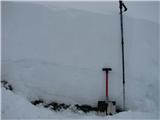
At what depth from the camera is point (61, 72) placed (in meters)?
7.32

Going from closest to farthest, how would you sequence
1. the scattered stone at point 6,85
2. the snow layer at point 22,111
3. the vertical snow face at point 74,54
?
the snow layer at point 22,111 < the scattered stone at point 6,85 < the vertical snow face at point 74,54

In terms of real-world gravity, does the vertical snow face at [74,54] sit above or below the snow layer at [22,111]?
above

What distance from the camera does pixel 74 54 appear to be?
7.47m

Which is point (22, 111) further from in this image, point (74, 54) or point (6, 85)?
point (74, 54)

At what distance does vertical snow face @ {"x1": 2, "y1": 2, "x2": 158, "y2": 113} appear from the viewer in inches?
283

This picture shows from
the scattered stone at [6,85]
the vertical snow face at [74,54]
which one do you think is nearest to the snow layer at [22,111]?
the scattered stone at [6,85]

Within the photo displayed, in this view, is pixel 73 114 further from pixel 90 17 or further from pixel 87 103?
pixel 90 17

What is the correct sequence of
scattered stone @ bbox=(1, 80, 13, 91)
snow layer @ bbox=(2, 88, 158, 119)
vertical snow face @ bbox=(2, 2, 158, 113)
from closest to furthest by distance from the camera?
1. snow layer @ bbox=(2, 88, 158, 119)
2. scattered stone @ bbox=(1, 80, 13, 91)
3. vertical snow face @ bbox=(2, 2, 158, 113)

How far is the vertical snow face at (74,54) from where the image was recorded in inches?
283

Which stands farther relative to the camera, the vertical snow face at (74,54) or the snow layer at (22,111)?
the vertical snow face at (74,54)

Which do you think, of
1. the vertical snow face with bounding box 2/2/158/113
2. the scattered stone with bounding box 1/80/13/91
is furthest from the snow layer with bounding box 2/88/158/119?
the vertical snow face with bounding box 2/2/158/113

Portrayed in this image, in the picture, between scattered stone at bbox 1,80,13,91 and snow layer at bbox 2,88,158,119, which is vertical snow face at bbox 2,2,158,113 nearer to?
scattered stone at bbox 1,80,13,91

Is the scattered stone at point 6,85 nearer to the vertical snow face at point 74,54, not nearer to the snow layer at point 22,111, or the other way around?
the vertical snow face at point 74,54

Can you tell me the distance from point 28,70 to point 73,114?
1.56 metres
